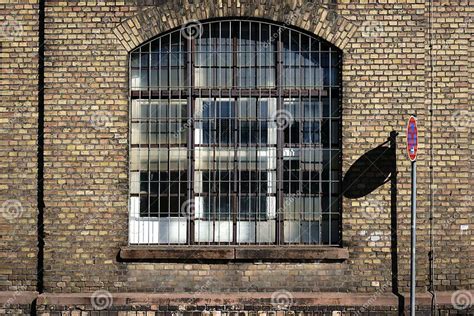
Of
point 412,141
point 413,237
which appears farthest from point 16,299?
point 412,141

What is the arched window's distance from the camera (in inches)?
314

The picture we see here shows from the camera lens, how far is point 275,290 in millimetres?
7727

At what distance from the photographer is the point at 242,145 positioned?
8.00m

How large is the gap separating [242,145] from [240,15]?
1832 mm

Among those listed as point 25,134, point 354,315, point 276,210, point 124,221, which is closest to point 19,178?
point 25,134

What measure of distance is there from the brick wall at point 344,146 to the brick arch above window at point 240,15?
0.05ft

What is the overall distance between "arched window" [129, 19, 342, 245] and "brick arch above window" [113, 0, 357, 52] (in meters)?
0.18

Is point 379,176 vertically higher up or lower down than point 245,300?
higher up

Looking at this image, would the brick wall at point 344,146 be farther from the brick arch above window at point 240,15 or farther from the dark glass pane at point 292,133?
the dark glass pane at point 292,133

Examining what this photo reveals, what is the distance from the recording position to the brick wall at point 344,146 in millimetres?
7750

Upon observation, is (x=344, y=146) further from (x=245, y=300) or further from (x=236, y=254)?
(x=245, y=300)

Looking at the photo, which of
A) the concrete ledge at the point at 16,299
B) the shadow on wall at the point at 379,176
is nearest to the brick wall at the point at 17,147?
the concrete ledge at the point at 16,299

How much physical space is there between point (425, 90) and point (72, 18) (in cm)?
507

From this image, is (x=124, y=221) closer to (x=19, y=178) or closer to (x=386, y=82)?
(x=19, y=178)
